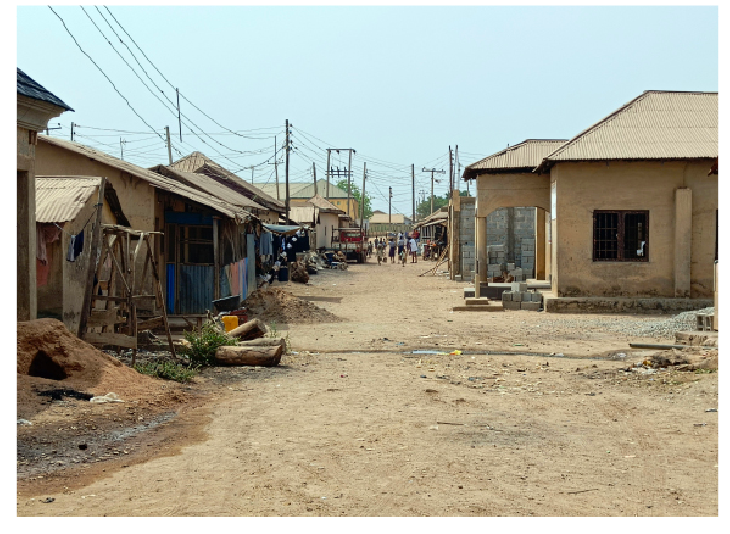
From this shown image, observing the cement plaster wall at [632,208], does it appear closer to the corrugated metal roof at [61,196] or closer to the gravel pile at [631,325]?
the gravel pile at [631,325]

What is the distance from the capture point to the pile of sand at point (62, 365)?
9.22 m

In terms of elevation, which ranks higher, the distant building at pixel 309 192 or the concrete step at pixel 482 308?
the distant building at pixel 309 192

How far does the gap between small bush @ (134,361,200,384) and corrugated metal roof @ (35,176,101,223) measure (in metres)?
2.89

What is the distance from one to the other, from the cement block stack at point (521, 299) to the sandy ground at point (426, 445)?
27.7 ft

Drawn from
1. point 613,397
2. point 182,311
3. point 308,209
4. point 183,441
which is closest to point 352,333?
point 182,311

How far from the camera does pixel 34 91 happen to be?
10.0 metres

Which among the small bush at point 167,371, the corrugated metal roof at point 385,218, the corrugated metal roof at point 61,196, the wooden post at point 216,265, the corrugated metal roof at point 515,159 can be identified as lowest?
the small bush at point 167,371

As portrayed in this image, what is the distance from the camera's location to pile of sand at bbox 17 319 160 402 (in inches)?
363

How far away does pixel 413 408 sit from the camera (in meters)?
9.05

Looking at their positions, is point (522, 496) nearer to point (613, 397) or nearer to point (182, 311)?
point (613, 397)

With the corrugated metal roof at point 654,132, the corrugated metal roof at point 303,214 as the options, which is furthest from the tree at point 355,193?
the corrugated metal roof at point 654,132

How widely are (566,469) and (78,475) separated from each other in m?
3.99

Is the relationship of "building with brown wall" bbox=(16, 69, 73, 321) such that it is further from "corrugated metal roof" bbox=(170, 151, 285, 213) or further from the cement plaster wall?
"corrugated metal roof" bbox=(170, 151, 285, 213)

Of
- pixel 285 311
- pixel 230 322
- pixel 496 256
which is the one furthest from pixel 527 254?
pixel 230 322
